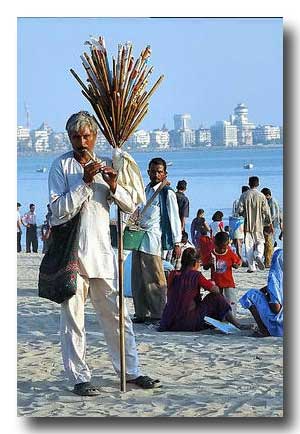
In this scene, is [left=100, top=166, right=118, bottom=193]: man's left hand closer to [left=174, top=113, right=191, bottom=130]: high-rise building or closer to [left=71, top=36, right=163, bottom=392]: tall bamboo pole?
[left=71, top=36, right=163, bottom=392]: tall bamboo pole

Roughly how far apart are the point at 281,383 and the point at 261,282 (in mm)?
2560

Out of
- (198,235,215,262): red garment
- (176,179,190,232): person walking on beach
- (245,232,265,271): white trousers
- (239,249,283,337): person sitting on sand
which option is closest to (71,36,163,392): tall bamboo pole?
(239,249,283,337): person sitting on sand

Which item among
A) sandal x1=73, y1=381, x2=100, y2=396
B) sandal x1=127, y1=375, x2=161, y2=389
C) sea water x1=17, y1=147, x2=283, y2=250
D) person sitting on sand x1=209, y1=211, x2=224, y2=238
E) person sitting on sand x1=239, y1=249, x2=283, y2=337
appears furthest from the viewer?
person sitting on sand x1=209, y1=211, x2=224, y2=238

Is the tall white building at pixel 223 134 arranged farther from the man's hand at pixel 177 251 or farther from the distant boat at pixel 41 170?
the man's hand at pixel 177 251

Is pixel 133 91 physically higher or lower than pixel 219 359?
higher

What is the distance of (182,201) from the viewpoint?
8.86 m

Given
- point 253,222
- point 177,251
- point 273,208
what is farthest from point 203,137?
point 253,222

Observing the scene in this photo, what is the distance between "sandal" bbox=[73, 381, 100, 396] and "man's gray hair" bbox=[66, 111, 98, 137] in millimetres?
1326

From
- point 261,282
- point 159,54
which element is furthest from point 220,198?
point 159,54

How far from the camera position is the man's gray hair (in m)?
6.80

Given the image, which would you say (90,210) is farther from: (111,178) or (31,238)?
(31,238)

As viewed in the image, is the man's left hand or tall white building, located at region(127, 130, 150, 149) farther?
tall white building, located at region(127, 130, 150, 149)

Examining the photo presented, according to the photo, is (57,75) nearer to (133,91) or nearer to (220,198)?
(133,91)

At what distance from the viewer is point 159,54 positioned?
724 centimetres
